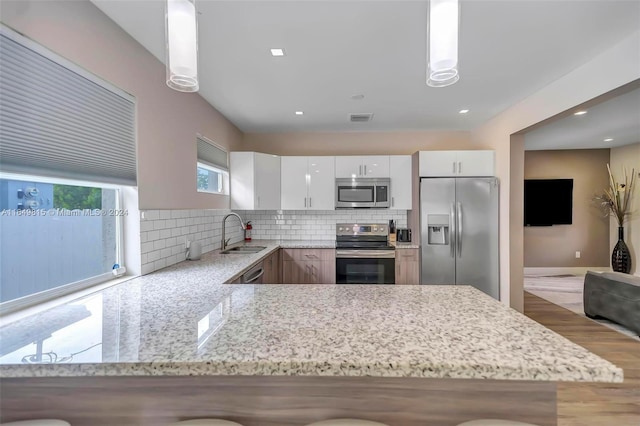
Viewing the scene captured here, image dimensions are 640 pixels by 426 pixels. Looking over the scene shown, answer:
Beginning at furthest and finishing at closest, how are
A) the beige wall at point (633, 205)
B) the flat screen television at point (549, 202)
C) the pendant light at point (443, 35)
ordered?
the flat screen television at point (549, 202)
the beige wall at point (633, 205)
the pendant light at point (443, 35)

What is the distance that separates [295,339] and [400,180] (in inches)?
131

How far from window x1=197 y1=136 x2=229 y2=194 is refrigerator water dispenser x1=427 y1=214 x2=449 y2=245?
267cm

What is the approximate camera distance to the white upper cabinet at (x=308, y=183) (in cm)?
406

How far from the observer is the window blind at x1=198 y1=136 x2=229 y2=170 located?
3.05 m

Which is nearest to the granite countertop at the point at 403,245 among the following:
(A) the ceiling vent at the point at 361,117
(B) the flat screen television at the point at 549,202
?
(A) the ceiling vent at the point at 361,117

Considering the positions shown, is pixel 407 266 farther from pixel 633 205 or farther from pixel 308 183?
pixel 633 205

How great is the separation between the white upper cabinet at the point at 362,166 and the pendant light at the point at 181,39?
3.03 metres

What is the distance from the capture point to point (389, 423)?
102 centimetres

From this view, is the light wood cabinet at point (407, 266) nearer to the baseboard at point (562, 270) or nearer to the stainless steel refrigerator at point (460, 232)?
the stainless steel refrigerator at point (460, 232)

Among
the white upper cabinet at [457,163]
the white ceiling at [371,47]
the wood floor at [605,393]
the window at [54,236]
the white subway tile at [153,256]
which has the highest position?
the white ceiling at [371,47]

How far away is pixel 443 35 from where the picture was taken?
1.04 meters

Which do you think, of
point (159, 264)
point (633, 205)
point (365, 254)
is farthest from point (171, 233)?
point (633, 205)

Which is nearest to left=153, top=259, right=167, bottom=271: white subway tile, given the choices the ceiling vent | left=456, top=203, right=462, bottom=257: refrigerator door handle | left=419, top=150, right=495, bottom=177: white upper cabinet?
the ceiling vent

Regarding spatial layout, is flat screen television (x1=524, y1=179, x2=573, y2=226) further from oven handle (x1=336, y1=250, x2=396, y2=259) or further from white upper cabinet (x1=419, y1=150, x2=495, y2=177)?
oven handle (x1=336, y1=250, x2=396, y2=259)
